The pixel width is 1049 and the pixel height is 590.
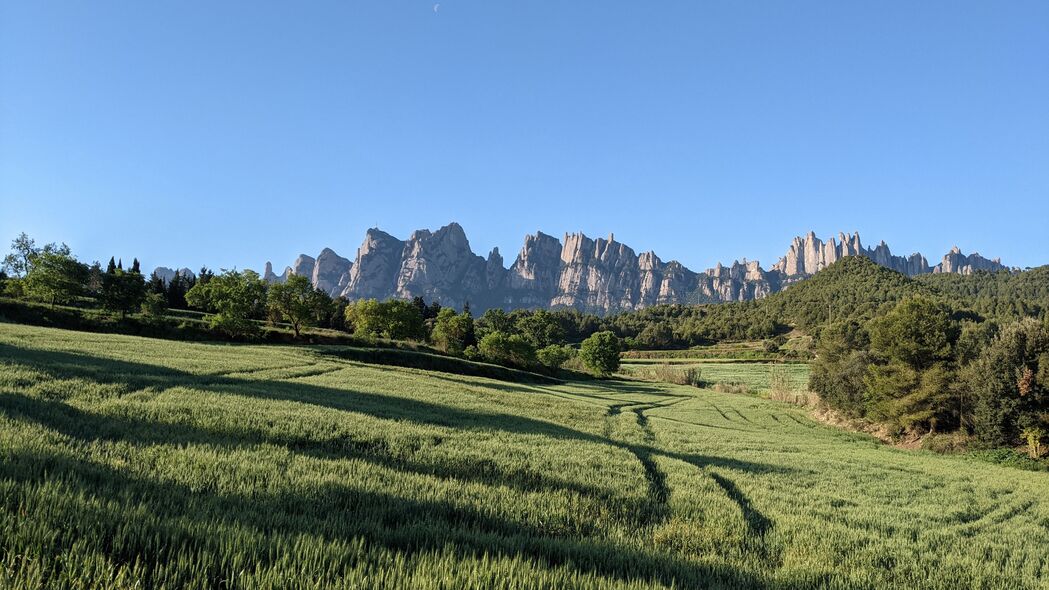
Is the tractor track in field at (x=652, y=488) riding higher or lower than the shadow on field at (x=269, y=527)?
lower

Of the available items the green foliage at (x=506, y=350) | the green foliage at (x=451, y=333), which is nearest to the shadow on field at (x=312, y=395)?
the green foliage at (x=506, y=350)

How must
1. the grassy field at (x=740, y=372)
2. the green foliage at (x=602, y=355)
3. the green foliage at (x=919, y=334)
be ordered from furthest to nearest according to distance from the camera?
the green foliage at (x=602, y=355) < the grassy field at (x=740, y=372) < the green foliage at (x=919, y=334)

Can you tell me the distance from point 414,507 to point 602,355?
9673 cm

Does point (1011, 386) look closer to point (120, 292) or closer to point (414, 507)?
point (414, 507)

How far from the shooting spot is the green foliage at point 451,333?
8979 cm

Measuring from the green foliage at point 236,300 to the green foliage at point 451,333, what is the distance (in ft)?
104

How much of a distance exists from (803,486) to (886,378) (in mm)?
39495

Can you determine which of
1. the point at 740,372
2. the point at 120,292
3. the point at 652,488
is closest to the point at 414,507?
the point at 652,488

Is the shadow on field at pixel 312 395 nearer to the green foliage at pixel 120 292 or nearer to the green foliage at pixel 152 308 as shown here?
the green foliage at pixel 152 308

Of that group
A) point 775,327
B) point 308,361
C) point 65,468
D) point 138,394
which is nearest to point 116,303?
point 308,361

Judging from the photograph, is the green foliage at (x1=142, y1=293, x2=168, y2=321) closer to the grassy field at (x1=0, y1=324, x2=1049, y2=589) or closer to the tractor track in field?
the grassy field at (x1=0, y1=324, x2=1049, y2=589)

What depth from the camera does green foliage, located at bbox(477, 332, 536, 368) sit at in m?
87.9

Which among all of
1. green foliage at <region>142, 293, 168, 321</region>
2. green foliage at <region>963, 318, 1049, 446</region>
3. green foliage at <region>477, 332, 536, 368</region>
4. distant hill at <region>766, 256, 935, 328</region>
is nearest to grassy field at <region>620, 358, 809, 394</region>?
green foliage at <region>477, 332, 536, 368</region>

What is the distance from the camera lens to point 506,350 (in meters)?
89.1
